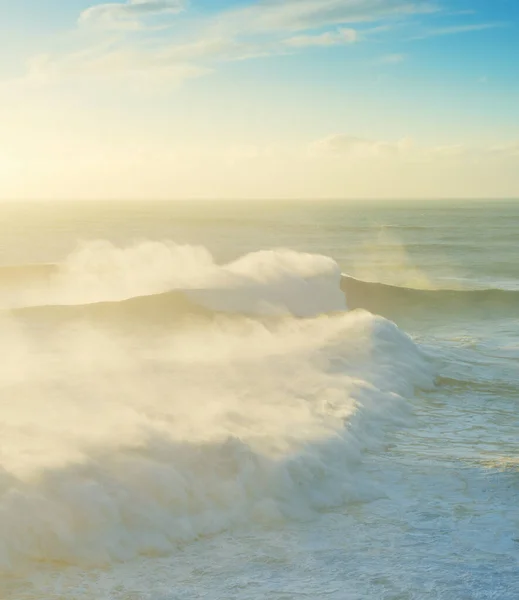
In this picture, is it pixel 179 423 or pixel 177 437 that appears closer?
pixel 177 437

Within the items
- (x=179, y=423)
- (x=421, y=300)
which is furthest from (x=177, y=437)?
(x=421, y=300)

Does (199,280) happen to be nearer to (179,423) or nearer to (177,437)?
(179,423)

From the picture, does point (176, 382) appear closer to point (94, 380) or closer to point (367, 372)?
point (94, 380)

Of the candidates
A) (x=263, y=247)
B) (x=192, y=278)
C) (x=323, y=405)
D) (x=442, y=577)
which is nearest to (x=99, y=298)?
(x=192, y=278)

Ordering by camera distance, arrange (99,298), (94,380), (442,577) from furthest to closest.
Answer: (99,298) < (94,380) < (442,577)

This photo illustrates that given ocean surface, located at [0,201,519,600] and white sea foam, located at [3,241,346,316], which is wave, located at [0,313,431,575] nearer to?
ocean surface, located at [0,201,519,600]

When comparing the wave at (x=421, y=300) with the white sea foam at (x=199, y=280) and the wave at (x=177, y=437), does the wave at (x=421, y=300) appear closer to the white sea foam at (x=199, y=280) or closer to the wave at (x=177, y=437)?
the white sea foam at (x=199, y=280)

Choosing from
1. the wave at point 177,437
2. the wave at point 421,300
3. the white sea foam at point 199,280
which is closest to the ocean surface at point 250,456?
the wave at point 177,437
